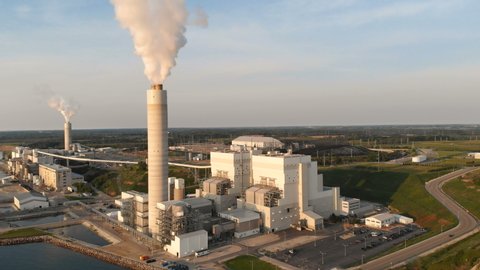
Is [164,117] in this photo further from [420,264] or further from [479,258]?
[479,258]

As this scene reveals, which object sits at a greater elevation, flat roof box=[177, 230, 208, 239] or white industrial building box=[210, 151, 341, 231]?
white industrial building box=[210, 151, 341, 231]

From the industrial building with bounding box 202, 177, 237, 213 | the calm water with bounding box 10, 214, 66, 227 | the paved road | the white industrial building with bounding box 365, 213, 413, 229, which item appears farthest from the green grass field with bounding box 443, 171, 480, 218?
the calm water with bounding box 10, 214, 66, 227

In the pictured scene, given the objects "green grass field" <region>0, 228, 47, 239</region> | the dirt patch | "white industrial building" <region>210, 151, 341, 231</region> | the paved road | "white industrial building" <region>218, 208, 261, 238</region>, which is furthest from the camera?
"white industrial building" <region>210, 151, 341, 231</region>

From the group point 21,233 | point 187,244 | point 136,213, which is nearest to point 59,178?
point 21,233

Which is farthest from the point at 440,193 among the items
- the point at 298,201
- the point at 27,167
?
the point at 27,167

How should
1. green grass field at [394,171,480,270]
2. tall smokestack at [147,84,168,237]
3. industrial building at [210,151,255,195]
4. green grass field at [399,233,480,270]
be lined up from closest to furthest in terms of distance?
green grass field at [399,233,480,270], green grass field at [394,171,480,270], tall smokestack at [147,84,168,237], industrial building at [210,151,255,195]

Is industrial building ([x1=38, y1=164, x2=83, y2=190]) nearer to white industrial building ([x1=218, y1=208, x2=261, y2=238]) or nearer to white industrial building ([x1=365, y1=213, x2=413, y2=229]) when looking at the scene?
white industrial building ([x1=218, y1=208, x2=261, y2=238])

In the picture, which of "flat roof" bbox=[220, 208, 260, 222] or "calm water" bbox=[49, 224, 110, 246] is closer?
"flat roof" bbox=[220, 208, 260, 222]
